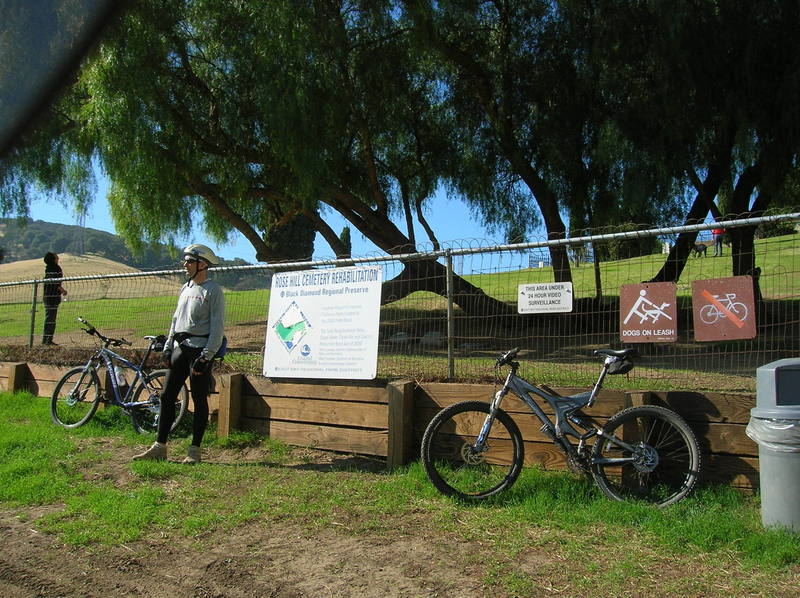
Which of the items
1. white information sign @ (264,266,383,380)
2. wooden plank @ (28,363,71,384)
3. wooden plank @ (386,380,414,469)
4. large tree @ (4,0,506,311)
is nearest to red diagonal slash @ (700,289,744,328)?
wooden plank @ (386,380,414,469)

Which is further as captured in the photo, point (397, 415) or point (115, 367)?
point (115, 367)

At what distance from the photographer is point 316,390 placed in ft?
20.9

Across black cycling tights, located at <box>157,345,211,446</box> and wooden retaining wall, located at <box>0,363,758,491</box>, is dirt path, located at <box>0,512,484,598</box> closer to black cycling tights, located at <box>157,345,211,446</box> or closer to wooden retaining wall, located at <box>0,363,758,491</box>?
wooden retaining wall, located at <box>0,363,758,491</box>

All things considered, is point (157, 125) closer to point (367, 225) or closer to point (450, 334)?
point (367, 225)

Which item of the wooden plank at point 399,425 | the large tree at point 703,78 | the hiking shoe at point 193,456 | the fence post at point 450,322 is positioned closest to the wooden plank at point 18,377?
the hiking shoe at point 193,456

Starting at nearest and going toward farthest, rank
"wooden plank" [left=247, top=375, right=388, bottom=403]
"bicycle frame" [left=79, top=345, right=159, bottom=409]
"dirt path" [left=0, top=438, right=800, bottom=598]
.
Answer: "dirt path" [left=0, top=438, right=800, bottom=598] < "wooden plank" [left=247, top=375, right=388, bottom=403] < "bicycle frame" [left=79, top=345, right=159, bottom=409]

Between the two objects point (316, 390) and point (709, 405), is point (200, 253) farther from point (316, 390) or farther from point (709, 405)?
point (709, 405)

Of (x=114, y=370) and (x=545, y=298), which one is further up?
(x=545, y=298)

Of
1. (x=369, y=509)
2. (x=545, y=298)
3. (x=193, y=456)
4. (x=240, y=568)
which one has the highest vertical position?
(x=545, y=298)

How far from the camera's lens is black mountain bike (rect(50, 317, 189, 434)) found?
23.5ft

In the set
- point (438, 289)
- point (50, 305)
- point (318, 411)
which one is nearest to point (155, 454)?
point (318, 411)

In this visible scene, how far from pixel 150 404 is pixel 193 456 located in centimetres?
141

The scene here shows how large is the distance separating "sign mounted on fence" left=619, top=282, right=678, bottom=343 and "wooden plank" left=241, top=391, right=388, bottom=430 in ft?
7.35

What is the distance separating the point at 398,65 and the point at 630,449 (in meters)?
12.4
